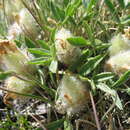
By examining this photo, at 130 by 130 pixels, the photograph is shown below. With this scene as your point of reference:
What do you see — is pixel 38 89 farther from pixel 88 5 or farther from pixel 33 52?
pixel 88 5

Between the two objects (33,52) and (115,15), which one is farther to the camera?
(115,15)

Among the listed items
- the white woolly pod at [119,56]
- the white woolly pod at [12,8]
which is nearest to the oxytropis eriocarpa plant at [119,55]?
the white woolly pod at [119,56]

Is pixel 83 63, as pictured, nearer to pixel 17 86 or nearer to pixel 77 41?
pixel 77 41

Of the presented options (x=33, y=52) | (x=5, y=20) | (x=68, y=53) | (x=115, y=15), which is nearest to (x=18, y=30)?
(x=5, y=20)

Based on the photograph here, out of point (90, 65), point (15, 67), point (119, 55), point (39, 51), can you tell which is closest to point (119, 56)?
point (119, 55)

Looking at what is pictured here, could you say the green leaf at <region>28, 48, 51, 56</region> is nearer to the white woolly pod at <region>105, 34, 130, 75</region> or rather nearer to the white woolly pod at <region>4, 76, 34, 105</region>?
the white woolly pod at <region>4, 76, 34, 105</region>
